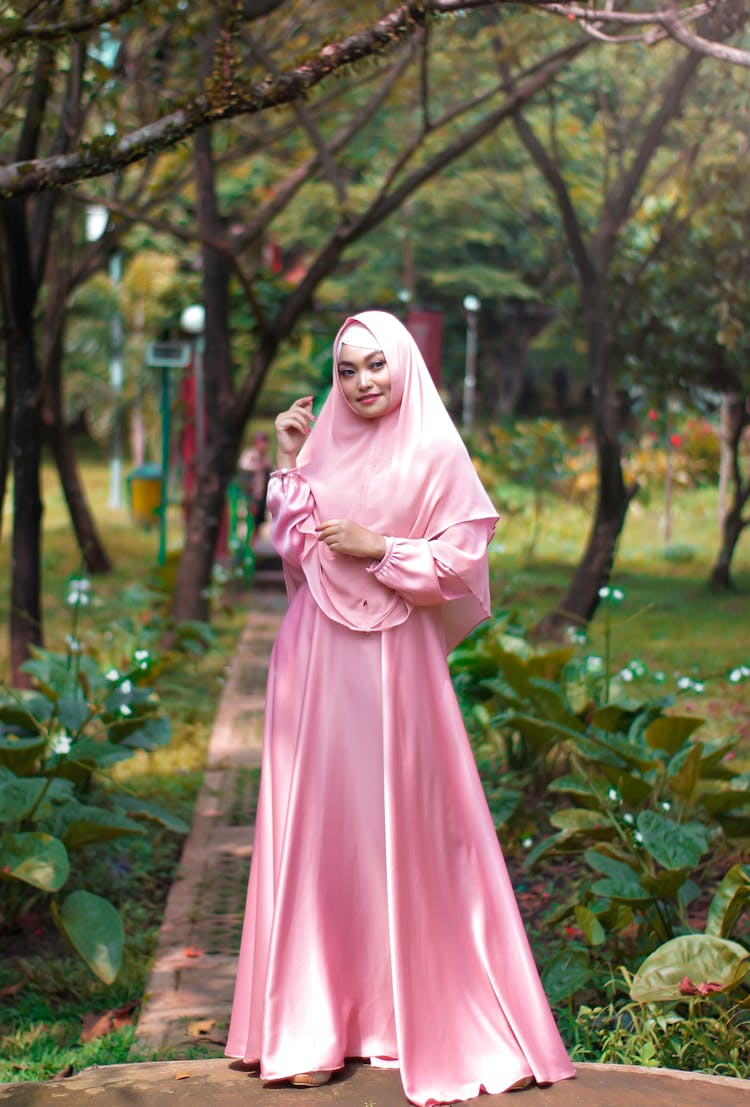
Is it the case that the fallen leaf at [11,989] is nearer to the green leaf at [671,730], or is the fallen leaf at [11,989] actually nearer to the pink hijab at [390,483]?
the pink hijab at [390,483]

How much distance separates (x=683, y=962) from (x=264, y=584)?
416 inches

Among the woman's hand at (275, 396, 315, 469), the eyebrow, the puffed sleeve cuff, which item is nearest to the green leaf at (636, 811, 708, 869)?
the puffed sleeve cuff

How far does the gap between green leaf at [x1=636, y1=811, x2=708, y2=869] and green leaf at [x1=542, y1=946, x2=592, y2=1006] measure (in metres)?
0.35

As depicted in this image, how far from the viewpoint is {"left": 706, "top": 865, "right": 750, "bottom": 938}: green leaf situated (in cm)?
363

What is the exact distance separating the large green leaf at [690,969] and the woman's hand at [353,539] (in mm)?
1271

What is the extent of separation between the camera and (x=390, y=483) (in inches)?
129

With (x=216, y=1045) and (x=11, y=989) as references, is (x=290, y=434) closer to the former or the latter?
(x=216, y=1045)

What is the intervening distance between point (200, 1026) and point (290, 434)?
1733mm

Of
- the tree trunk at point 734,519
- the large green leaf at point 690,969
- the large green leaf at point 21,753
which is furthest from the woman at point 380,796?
the tree trunk at point 734,519

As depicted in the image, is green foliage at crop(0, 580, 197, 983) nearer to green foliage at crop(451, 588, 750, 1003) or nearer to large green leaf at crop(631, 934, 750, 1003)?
green foliage at crop(451, 588, 750, 1003)

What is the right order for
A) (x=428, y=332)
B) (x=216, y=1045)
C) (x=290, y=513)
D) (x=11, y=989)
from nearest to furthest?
(x=290, y=513) < (x=216, y=1045) < (x=11, y=989) < (x=428, y=332)

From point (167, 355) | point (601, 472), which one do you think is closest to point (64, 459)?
point (167, 355)

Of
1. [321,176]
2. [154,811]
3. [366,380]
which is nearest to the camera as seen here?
[366,380]

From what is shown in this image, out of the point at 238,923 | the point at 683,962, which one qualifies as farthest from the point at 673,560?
the point at 683,962
